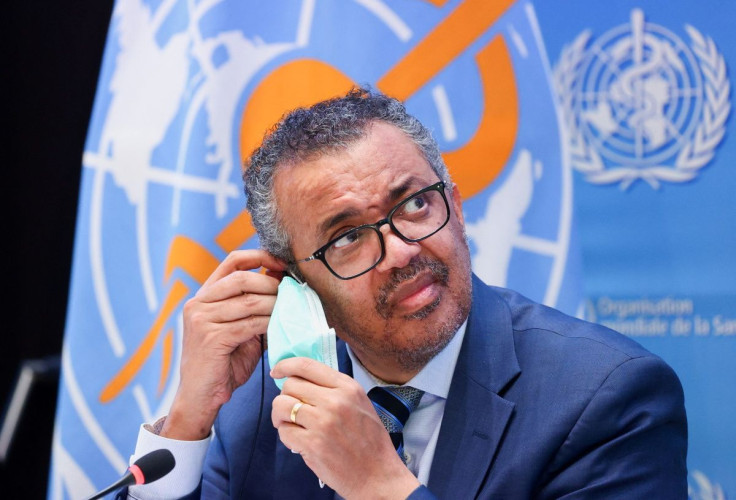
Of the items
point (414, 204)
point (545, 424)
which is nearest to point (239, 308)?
point (414, 204)

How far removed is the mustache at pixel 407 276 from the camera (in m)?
1.98

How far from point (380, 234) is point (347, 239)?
11 centimetres

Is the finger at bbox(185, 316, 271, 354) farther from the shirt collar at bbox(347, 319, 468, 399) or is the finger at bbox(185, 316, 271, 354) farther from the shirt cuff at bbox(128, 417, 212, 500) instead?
the shirt collar at bbox(347, 319, 468, 399)

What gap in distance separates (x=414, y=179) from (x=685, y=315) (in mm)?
1088

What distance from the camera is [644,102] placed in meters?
2.56

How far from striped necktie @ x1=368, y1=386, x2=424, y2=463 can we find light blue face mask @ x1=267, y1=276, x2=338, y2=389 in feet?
1.02

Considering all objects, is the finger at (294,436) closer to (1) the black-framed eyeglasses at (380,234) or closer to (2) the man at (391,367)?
(2) the man at (391,367)

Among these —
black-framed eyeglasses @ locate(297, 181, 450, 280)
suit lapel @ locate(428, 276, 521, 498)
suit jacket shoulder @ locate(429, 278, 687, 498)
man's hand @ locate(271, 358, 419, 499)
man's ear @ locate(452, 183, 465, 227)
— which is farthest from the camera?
man's ear @ locate(452, 183, 465, 227)

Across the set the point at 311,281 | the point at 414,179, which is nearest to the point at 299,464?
the point at 311,281

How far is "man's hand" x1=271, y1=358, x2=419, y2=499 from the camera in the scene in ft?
5.46

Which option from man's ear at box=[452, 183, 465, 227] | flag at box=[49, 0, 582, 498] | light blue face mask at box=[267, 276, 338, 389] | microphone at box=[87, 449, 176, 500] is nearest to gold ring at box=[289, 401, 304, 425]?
light blue face mask at box=[267, 276, 338, 389]

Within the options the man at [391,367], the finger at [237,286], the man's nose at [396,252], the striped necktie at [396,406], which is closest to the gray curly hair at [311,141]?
the man at [391,367]

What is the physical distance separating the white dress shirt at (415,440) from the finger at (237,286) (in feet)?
1.35

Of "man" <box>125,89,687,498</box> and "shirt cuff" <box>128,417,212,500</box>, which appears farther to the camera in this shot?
"shirt cuff" <box>128,417,212,500</box>
